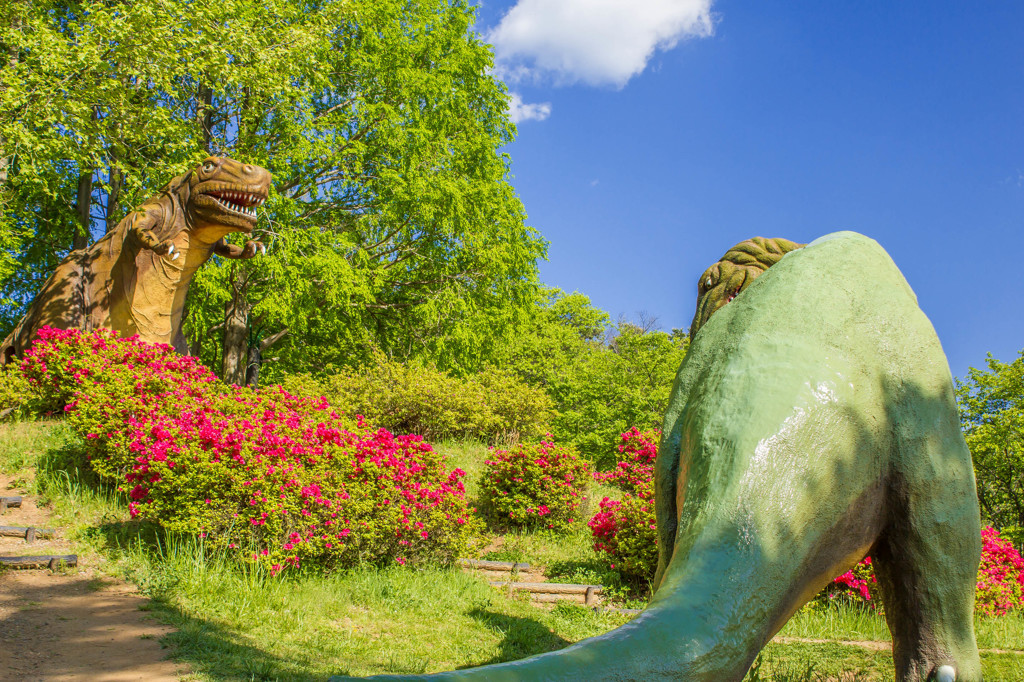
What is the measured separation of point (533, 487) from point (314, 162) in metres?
9.93

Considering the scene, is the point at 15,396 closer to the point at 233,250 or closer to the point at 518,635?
the point at 233,250

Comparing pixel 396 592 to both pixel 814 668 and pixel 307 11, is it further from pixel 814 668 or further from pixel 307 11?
pixel 307 11

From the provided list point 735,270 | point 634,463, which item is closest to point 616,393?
point 634,463

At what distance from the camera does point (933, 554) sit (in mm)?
2232

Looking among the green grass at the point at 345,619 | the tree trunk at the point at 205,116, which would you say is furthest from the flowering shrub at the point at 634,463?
the tree trunk at the point at 205,116

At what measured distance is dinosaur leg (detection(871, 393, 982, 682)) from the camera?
215 cm

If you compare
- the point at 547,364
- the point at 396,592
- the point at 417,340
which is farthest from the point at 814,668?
the point at 547,364

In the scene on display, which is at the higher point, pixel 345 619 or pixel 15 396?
pixel 15 396

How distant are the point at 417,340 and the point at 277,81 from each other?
772 centimetres

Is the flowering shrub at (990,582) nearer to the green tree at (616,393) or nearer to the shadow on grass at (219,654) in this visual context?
the shadow on grass at (219,654)

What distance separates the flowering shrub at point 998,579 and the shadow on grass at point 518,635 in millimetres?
4466

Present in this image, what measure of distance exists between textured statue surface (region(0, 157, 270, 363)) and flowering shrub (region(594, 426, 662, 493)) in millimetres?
6854

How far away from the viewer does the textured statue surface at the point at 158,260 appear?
10.1 meters

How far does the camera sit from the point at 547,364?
23.4m
